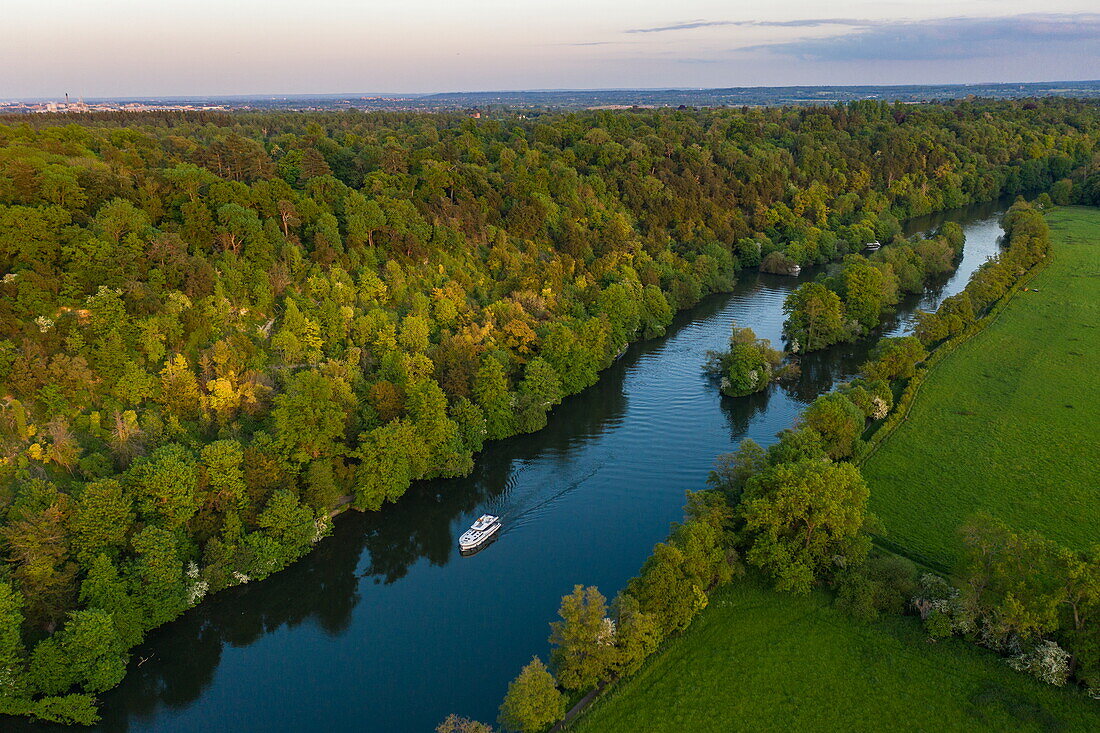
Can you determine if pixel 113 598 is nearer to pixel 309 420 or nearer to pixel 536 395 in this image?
pixel 309 420

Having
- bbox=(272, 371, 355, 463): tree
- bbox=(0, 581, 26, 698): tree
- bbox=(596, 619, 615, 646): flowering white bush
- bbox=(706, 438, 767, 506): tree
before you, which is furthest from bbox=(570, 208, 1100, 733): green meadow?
bbox=(0, 581, 26, 698): tree

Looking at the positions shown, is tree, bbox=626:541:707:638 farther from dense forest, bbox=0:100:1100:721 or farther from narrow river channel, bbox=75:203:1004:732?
dense forest, bbox=0:100:1100:721

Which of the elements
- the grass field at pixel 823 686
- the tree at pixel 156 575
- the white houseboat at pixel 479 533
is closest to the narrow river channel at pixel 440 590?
the white houseboat at pixel 479 533

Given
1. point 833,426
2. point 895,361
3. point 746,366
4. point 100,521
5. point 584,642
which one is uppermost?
point 100,521

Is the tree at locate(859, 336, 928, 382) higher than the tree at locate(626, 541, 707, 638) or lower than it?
Answer: higher

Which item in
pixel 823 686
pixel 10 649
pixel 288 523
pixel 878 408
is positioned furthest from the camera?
pixel 878 408

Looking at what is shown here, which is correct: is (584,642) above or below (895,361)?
below

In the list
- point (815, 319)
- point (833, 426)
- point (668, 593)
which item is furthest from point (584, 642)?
point (815, 319)
